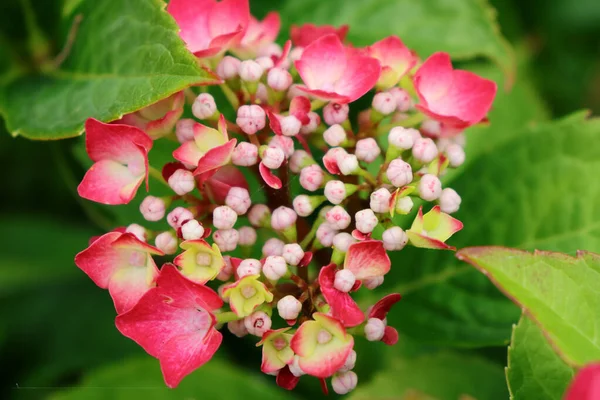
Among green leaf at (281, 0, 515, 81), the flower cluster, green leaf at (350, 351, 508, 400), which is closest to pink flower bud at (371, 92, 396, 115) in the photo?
the flower cluster

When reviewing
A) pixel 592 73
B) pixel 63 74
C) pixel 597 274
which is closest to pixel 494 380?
pixel 597 274

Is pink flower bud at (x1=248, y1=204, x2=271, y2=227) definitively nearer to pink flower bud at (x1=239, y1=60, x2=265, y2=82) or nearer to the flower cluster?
the flower cluster

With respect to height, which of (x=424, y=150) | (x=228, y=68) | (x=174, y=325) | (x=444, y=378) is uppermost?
(x=228, y=68)

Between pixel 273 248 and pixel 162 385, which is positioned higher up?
pixel 273 248

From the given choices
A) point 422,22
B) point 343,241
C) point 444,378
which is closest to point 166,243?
point 343,241

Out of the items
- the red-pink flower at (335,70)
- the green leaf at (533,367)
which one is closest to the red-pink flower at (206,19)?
the red-pink flower at (335,70)

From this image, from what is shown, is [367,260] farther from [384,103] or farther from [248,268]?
[384,103]

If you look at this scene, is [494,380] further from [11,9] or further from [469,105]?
[11,9]
